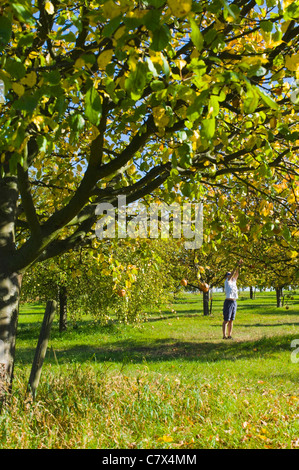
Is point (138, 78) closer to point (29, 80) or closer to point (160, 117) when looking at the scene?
point (29, 80)

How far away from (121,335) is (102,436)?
12137 mm

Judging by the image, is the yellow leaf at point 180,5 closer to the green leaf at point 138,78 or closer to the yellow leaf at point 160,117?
the green leaf at point 138,78

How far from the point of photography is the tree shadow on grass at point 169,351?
962 centimetres

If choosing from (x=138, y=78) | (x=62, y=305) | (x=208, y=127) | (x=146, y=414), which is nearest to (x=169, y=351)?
(x=146, y=414)

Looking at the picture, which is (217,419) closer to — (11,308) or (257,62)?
(11,308)

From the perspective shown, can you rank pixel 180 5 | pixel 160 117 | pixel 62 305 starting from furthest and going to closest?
pixel 62 305 < pixel 160 117 < pixel 180 5

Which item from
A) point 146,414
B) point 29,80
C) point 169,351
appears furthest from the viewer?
point 169,351

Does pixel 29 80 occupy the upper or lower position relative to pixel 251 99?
upper

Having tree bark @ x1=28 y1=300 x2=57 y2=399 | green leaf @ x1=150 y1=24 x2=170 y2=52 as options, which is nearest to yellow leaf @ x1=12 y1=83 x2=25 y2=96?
green leaf @ x1=150 y1=24 x2=170 y2=52

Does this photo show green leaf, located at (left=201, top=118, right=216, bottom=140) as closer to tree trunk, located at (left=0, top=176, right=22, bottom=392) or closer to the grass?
the grass

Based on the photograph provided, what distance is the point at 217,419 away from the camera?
425 cm

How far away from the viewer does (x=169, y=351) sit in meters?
11.1

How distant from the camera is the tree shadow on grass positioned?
9.62 m

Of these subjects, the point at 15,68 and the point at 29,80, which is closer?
the point at 15,68
